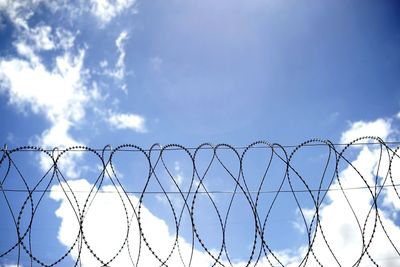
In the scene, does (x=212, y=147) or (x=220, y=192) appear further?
(x=220, y=192)

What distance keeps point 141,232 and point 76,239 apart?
4.41ft

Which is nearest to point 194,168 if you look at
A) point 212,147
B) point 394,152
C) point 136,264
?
point 212,147

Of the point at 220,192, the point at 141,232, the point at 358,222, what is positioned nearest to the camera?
the point at 141,232

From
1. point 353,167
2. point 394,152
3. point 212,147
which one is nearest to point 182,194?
point 212,147

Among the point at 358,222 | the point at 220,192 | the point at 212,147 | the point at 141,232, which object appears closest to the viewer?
the point at 141,232

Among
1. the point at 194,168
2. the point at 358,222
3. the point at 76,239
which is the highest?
the point at 194,168

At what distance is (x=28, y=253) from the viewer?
685 cm

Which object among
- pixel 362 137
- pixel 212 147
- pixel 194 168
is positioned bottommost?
pixel 194 168

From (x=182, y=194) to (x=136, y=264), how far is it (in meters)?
1.59

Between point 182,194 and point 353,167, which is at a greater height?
point 353,167

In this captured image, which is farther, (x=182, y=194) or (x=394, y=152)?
(x=394, y=152)

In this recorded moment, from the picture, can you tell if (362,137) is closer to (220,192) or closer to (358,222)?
(358,222)

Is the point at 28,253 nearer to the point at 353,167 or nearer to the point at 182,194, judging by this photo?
the point at 182,194

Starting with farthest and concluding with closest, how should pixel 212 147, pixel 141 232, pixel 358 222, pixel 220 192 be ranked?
pixel 220 192 → pixel 212 147 → pixel 358 222 → pixel 141 232
